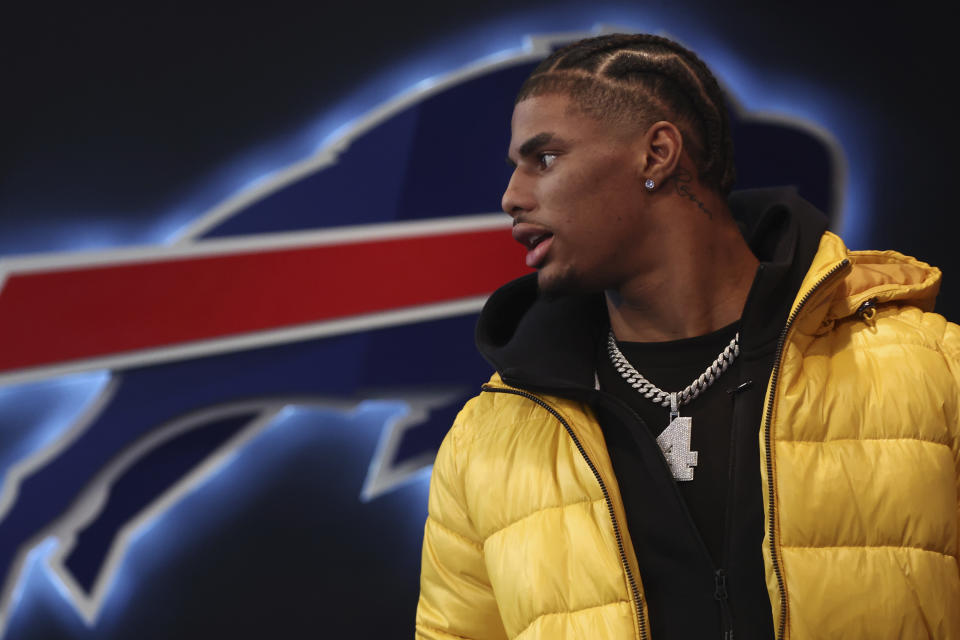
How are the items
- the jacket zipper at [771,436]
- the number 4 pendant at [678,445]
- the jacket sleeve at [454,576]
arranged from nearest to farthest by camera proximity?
the jacket zipper at [771,436]
the number 4 pendant at [678,445]
the jacket sleeve at [454,576]

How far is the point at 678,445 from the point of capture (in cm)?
110

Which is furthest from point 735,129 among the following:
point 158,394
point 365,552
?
point 158,394

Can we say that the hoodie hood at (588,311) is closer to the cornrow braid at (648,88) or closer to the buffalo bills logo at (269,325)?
the cornrow braid at (648,88)

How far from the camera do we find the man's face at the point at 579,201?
1.15m

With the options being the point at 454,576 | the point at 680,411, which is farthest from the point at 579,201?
the point at 454,576

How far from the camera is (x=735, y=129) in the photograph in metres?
2.16

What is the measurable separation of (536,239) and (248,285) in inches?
35.5

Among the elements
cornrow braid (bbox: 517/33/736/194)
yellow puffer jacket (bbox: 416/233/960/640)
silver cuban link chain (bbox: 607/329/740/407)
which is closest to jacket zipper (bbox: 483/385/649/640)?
yellow puffer jacket (bbox: 416/233/960/640)

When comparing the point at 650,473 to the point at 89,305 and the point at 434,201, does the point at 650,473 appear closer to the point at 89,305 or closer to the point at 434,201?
the point at 434,201

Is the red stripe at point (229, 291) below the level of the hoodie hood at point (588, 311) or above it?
above

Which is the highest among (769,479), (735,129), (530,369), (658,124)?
(735,129)

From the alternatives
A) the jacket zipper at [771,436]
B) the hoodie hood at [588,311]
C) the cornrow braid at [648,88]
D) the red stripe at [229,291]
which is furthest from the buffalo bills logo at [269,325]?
the jacket zipper at [771,436]

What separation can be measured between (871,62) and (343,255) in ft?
4.25

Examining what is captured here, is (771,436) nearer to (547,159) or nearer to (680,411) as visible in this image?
(680,411)
